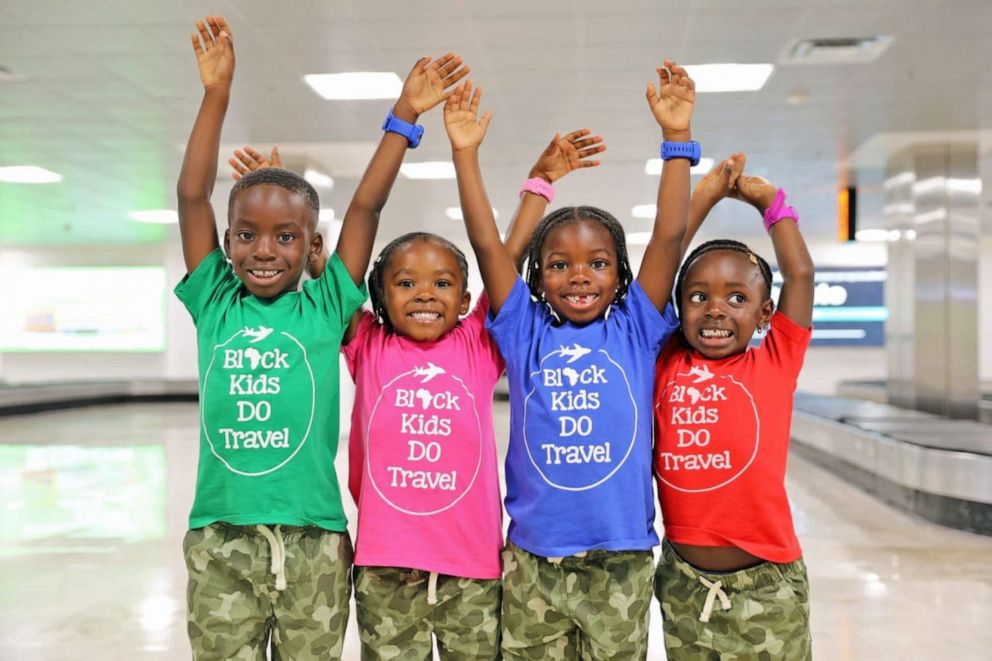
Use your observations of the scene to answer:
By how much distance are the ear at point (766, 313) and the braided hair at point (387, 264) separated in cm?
83

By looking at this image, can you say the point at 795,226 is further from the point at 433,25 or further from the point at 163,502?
the point at 163,502

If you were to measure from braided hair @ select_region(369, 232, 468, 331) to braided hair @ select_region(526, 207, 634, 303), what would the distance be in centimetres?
20

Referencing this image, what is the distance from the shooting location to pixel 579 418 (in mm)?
2168

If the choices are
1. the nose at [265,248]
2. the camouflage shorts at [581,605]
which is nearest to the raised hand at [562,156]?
the nose at [265,248]

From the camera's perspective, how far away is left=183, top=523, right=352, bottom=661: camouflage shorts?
2.12 metres

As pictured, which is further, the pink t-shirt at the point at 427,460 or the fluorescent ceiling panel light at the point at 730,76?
the fluorescent ceiling panel light at the point at 730,76

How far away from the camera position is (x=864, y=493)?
7.85m

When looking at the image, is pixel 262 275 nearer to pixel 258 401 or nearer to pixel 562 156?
pixel 258 401

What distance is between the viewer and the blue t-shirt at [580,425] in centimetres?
211

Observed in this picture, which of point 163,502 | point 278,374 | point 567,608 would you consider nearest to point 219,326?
point 278,374

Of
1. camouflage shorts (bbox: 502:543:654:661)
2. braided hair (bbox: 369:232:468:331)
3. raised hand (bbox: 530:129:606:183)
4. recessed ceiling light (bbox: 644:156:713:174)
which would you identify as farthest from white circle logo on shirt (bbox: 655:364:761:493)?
recessed ceiling light (bbox: 644:156:713:174)

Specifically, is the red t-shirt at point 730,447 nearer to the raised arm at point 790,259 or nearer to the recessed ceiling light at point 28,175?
the raised arm at point 790,259

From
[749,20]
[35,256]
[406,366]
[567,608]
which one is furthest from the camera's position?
[35,256]

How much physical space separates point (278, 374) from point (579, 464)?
0.80 meters
